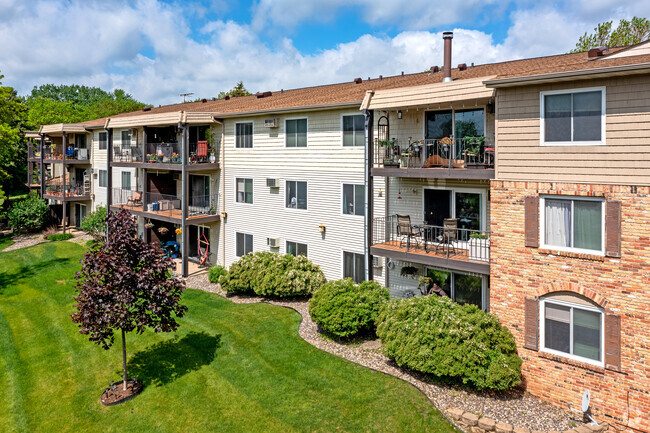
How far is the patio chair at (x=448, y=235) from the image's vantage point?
40.1 feet

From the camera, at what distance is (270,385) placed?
10492mm

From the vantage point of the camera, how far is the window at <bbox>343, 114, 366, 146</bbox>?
610 inches

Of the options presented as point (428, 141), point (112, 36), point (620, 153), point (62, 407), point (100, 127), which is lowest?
point (62, 407)

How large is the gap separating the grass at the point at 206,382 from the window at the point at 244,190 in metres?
6.19

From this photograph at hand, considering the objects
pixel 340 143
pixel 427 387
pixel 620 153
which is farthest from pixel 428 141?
pixel 427 387

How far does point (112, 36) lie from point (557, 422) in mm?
28150

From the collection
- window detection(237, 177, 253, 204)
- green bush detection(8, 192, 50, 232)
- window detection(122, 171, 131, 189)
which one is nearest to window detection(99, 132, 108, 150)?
window detection(122, 171, 131, 189)

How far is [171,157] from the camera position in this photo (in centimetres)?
2156

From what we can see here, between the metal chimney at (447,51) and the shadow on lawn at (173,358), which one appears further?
the metal chimney at (447,51)

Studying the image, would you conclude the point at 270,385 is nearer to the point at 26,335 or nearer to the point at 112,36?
the point at 26,335

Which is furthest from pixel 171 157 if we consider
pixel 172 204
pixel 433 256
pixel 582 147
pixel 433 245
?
pixel 582 147

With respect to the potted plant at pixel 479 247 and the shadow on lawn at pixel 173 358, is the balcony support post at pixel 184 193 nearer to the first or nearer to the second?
the shadow on lawn at pixel 173 358

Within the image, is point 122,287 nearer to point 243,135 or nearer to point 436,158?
point 436,158

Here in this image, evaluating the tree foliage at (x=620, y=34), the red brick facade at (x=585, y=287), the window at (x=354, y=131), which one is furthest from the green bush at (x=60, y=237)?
the tree foliage at (x=620, y=34)
